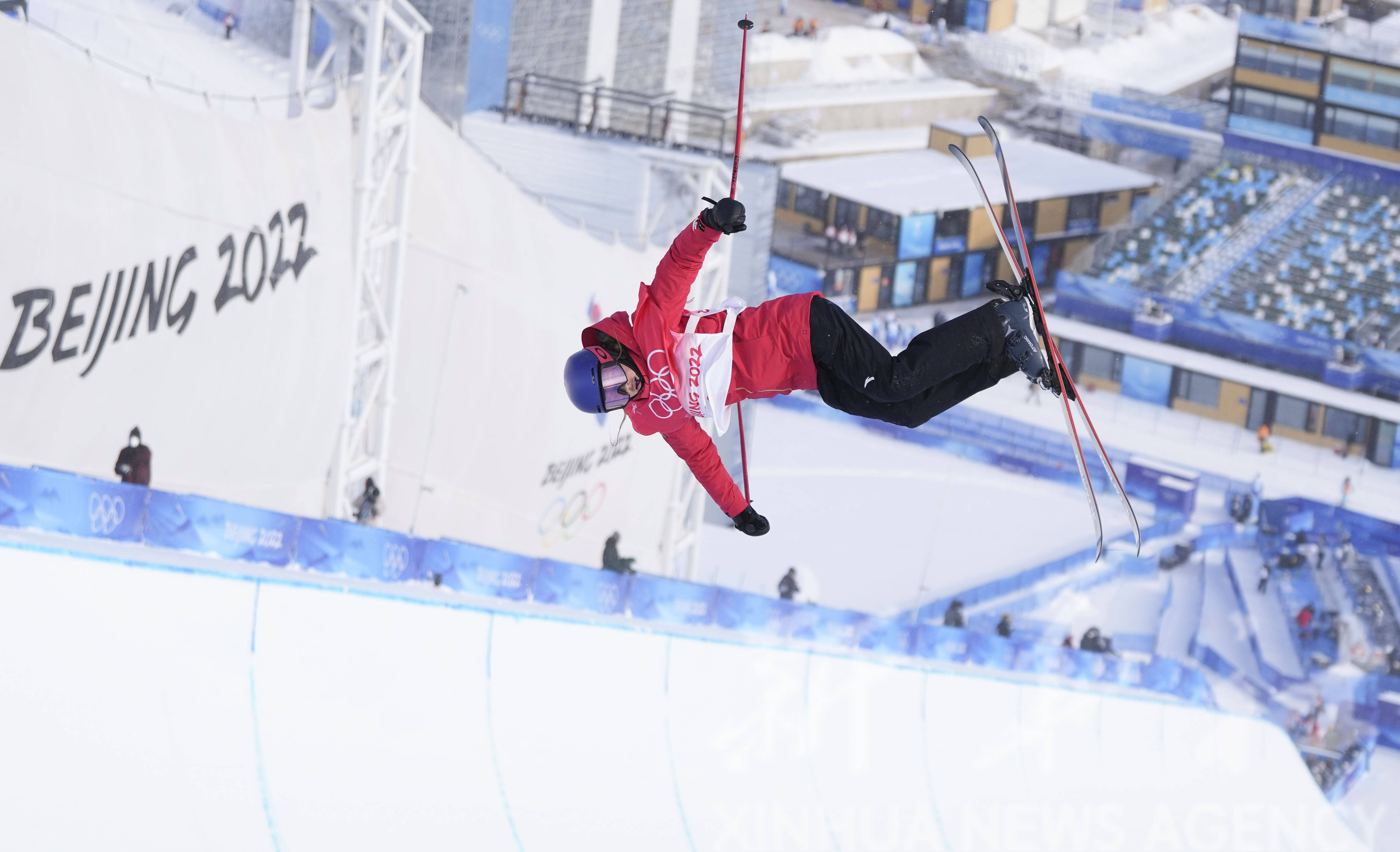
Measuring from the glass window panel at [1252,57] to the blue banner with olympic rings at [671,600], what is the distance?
69.2ft

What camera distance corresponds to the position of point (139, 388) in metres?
7.54

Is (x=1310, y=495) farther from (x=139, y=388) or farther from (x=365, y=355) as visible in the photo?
(x=139, y=388)

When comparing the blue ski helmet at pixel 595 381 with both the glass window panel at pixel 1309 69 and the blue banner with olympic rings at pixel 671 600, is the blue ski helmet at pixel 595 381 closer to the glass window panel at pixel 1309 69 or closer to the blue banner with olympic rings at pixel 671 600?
the blue banner with olympic rings at pixel 671 600

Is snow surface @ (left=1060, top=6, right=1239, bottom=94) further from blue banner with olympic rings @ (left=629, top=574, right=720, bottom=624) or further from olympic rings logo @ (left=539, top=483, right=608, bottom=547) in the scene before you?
blue banner with olympic rings @ (left=629, top=574, right=720, bottom=624)

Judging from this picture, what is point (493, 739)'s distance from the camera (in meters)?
6.39

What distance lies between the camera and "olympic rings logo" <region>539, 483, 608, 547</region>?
1210 centimetres

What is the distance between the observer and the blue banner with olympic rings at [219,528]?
6.88m

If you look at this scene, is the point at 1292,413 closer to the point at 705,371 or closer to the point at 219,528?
the point at 219,528

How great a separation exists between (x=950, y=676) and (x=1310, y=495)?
14.5 m

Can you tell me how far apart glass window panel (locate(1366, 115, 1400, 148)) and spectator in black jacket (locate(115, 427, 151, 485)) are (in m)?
24.3

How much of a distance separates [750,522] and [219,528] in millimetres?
3429

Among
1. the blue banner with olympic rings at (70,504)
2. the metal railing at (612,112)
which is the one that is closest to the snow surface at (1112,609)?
the metal railing at (612,112)

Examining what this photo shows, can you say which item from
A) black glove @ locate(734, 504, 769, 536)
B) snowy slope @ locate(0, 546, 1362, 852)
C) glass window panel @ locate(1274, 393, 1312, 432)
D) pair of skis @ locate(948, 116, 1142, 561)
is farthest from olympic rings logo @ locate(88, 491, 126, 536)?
glass window panel @ locate(1274, 393, 1312, 432)

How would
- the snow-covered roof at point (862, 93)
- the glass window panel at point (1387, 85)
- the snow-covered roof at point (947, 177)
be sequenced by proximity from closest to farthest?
the glass window panel at point (1387, 85)
the snow-covered roof at point (947, 177)
the snow-covered roof at point (862, 93)
